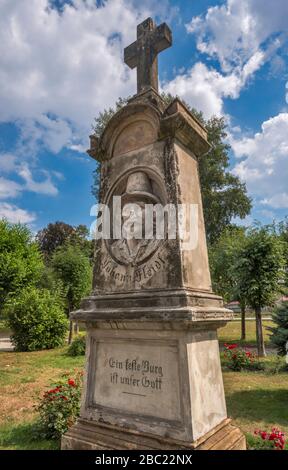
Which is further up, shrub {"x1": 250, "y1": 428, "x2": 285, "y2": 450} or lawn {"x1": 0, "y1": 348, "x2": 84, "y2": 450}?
shrub {"x1": 250, "y1": 428, "x2": 285, "y2": 450}

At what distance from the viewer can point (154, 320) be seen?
329 centimetres

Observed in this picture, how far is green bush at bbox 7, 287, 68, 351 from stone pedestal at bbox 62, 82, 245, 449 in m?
11.9

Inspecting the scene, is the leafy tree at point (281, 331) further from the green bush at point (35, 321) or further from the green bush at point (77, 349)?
the green bush at point (35, 321)

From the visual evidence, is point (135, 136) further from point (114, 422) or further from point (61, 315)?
point (61, 315)

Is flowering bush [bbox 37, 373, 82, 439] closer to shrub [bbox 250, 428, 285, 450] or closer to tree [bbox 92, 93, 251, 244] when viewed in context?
shrub [bbox 250, 428, 285, 450]

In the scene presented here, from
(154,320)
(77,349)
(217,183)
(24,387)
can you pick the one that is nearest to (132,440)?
(154,320)

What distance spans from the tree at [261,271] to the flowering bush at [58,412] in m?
8.79

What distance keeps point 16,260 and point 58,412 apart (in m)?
12.4

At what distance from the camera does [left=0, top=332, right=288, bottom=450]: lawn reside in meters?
4.99

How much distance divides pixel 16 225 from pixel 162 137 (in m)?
15.9

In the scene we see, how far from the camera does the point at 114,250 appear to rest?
4.23 metres

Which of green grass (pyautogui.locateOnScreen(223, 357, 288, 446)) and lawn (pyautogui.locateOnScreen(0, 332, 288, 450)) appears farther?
green grass (pyautogui.locateOnScreen(223, 357, 288, 446))

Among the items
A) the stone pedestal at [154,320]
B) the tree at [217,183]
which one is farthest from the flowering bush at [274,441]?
the tree at [217,183]

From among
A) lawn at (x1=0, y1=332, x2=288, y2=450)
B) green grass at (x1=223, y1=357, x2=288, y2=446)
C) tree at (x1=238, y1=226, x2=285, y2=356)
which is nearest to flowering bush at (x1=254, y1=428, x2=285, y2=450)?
green grass at (x1=223, y1=357, x2=288, y2=446)
